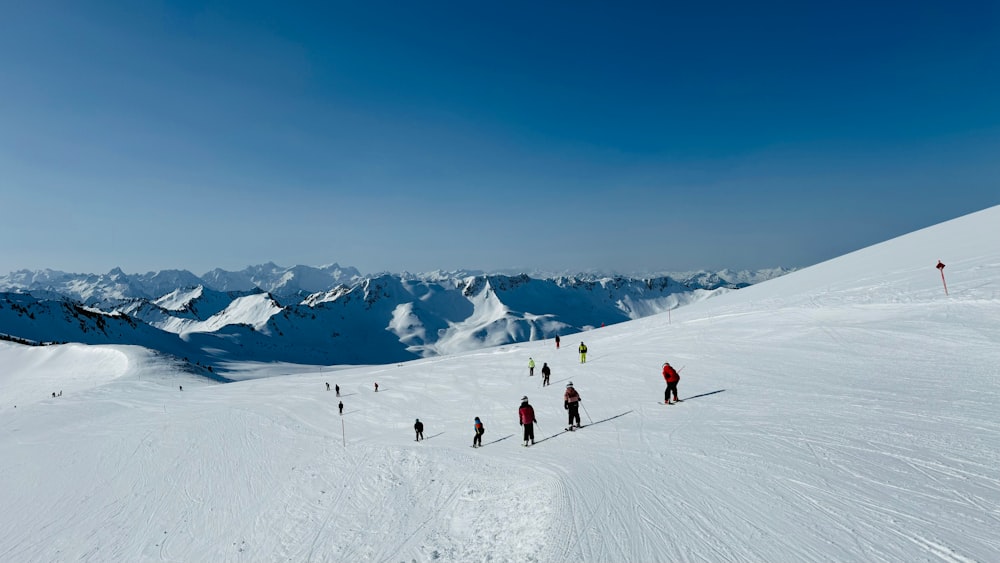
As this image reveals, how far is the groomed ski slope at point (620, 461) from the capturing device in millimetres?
7785

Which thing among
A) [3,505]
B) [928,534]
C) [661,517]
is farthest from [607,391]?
[3,505]

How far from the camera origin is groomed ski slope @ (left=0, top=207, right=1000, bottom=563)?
7785 mm

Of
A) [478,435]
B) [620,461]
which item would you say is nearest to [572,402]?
[478,435]

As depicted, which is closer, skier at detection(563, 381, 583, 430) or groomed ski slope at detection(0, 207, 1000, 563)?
groomed ski slope at detection(0, 207, 1000, 563)

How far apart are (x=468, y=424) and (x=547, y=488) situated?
366 inches

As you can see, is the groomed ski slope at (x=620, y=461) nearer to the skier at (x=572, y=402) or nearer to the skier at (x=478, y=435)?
the skier at (x=478, y=435)

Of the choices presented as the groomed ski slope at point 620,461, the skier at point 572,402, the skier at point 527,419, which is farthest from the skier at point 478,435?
the skier at point 572,402

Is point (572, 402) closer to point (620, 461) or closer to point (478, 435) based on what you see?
point (478, 435)

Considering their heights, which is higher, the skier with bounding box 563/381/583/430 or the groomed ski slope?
the skier with bounding box 563/381/583/430

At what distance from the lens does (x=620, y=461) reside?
1113cm

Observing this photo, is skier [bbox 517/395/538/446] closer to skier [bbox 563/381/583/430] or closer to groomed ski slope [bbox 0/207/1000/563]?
groomed ski slope [bbox 0/207/1000/563]

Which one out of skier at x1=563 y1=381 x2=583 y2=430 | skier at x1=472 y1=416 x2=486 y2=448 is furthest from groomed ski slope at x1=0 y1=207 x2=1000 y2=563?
skier at x1=563 y1=381 x2=583 y2=430

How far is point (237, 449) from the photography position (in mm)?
19984

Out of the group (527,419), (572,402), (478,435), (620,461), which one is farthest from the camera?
(478,435)
